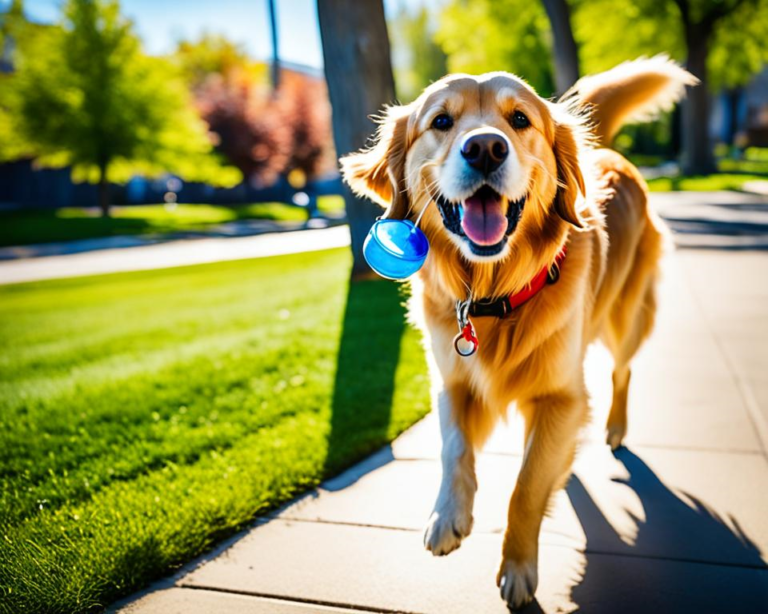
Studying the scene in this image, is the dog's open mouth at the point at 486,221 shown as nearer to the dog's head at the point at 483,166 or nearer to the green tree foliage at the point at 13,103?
the dog's head at the point at 483,166

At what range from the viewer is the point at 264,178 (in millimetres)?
38875

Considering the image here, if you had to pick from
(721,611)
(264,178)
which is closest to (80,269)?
(721,611)

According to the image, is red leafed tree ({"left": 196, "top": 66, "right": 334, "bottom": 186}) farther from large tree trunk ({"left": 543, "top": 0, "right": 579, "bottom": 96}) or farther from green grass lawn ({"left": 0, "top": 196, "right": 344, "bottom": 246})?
large tree trunk ({"left": 543, "top": 0, "right": 579, "bottom": 96})

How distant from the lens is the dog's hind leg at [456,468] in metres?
2.55

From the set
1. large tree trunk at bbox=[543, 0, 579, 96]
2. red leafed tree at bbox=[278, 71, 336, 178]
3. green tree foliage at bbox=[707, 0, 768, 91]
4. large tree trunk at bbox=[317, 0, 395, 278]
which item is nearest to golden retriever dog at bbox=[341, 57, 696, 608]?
large tree trunk at bbox=[317, 0, 395, 278]

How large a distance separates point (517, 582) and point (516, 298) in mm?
1136

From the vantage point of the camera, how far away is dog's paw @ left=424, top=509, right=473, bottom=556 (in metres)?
2.54

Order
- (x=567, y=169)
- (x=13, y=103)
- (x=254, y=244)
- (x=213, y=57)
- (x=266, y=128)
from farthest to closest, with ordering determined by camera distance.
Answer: (x=213, y=57)
(x=266, y=128)
(x=13, y=103)
(x=254, y=244)
(x=567, y=169)

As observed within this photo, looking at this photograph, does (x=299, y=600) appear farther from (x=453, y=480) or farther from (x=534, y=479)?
→ (x=534, y=479)

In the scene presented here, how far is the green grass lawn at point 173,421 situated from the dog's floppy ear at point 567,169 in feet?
5.92

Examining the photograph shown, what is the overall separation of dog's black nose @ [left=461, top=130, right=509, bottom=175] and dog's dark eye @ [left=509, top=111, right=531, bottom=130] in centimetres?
41

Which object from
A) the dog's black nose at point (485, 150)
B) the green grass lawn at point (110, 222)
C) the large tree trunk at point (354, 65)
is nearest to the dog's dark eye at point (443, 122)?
the dog's black nose at point (485, 150)

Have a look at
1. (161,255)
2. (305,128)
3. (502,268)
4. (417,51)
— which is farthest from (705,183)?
(417,51)

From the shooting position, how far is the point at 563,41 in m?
13.8
